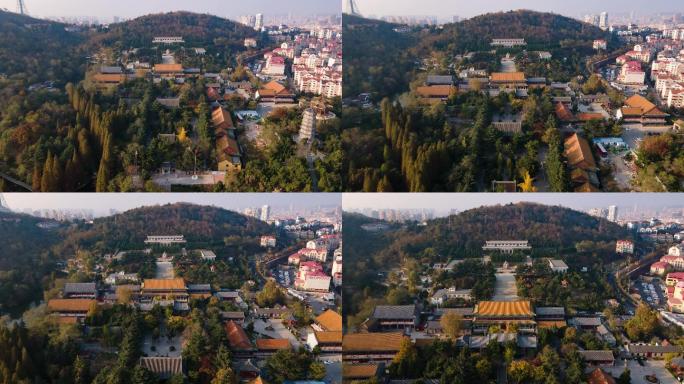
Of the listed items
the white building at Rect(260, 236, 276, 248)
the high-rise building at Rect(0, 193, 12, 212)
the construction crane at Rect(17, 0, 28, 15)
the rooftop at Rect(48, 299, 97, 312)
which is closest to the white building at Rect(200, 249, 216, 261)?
the white building at Rect(260, 236, 276, 248)

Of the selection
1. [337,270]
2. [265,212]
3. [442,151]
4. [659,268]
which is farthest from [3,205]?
[659,268]

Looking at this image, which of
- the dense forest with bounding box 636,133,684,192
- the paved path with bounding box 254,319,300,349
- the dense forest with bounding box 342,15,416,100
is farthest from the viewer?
the paved path with bounding box 254,319,300,349

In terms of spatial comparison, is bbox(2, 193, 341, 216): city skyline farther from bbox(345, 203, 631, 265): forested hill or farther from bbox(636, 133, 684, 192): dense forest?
bbox(636, 133, 684, 192): dense forest

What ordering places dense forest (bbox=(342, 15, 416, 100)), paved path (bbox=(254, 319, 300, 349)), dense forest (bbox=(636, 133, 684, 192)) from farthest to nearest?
paved path (bbox=(254, 319, 300, 349)), dense forest (bbox=(342, 15, 416, 100)), dense forest (bbox=(636, 133, 684, 192))

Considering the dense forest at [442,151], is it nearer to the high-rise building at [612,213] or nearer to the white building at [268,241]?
the high-rise building at [612,213]

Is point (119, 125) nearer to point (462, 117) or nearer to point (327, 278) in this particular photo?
point (327, 278)

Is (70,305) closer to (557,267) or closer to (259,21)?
(259,21)

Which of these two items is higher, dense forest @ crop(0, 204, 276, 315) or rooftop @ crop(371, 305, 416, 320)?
dense forest @ crop(0, 204, 276, 315)
